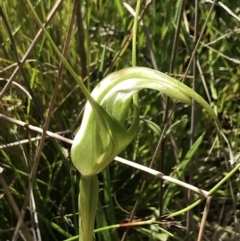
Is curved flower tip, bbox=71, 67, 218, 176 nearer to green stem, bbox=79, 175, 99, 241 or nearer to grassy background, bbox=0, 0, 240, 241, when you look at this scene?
green stem, bbox=79, 175, 99, 241

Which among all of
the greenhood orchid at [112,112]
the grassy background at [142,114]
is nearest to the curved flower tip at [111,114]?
the greenhood orchid at [112,112]

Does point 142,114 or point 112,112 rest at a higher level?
point 112,112

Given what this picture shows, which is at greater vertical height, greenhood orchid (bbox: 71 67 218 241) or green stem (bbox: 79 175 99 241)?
greenhood orchid (bbox: 71 67 218 241)

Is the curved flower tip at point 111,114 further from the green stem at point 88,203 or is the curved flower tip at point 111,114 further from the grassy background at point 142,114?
the grassy background at point 142,114

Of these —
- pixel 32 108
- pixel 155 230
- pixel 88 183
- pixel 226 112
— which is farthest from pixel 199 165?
pixel 88 183

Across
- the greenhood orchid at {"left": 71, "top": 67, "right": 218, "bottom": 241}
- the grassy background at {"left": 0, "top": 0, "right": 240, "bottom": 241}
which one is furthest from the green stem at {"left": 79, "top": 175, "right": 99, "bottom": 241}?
the grassy background at {"left": 0, "top": 0, "right": 240, "bottom": 241}

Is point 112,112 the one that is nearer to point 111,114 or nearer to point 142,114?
point 111,114

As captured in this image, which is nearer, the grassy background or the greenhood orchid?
the greenhood orchid

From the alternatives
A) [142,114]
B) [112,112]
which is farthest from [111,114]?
[142,114]

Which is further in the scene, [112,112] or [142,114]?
[142,114]
